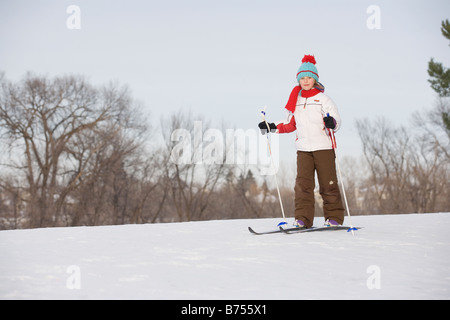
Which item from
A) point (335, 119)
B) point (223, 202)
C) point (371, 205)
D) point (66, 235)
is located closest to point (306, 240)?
point (335, 119)

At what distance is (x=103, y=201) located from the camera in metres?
25.8

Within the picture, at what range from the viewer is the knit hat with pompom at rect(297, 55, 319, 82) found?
4773 millimetres

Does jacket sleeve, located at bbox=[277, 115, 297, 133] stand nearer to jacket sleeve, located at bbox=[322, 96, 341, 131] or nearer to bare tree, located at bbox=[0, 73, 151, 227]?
jacket sleeve, located at bbox=[322, 96, 341, 131]

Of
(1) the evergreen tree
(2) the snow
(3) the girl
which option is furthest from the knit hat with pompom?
(1) the evergreen tree

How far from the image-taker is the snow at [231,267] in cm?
207

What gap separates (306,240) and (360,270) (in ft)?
3.97

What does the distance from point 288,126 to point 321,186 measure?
2.39 feet

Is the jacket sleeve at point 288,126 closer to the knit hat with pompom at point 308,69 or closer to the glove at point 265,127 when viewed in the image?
the glove at point 265,127

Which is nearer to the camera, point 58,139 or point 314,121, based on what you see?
point 314,121

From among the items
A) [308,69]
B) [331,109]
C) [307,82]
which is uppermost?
[308,69]

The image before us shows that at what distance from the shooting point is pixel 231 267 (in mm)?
2590

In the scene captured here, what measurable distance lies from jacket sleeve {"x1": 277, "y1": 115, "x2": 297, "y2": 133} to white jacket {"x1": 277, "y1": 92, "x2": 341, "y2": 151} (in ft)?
0.32

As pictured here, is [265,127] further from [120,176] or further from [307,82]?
[120,176]

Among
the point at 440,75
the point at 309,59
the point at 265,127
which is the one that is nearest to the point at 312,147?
the point at 265,127
